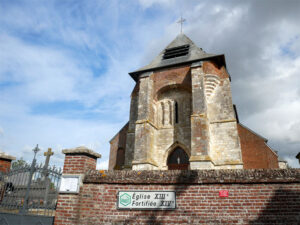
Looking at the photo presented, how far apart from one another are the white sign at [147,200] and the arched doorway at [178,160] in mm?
9421

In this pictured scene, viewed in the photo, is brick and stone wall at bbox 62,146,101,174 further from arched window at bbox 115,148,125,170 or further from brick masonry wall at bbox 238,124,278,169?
brick masonry wall at bbox 238,124,278,169

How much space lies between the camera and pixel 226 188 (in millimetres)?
4762

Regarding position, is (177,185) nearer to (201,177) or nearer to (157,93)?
(201,177)

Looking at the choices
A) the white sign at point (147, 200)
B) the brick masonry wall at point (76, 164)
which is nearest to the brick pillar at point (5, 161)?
the brick masonry wall at point (76, 164)

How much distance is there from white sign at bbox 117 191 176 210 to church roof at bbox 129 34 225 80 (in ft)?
40.1

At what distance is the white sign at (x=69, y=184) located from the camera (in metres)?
5.29

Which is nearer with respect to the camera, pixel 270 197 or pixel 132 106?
pixel 270 197

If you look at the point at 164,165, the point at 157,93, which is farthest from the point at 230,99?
the point at 164,165

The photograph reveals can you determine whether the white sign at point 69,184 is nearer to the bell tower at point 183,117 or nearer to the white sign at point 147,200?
the white sign at point 147,200

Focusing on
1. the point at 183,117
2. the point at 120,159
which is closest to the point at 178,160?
the point at 183,117

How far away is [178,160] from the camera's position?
14312mm

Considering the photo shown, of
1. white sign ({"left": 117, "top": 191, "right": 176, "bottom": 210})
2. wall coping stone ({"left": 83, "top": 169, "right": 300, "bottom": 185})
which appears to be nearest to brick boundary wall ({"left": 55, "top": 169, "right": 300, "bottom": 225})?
wall coping stone ({"left": 83, "top": 169, "right": 300, "bottom": 185})

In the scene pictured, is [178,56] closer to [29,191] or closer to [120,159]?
[120,159]

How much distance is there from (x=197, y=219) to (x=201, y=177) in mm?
895
